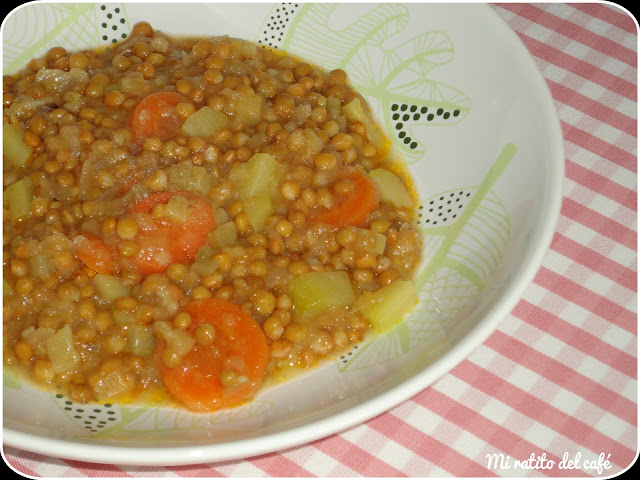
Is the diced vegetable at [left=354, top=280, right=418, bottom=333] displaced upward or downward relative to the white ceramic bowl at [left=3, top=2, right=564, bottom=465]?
downward

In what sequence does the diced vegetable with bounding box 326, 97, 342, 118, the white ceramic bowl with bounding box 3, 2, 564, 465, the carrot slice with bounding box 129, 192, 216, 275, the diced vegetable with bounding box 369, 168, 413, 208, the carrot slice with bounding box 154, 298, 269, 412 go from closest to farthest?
the white ceramic bowl with bounding box 3, 2, 564, 465
the carrot slice with bounding box 154, 298, 269, 412
the carrot slice with bounding box 129, 192, 216, 275
the diced vegetable with bounding box 369, 168, 413, 208
the diced vegetable with bounding box 326, 97, 342, 118

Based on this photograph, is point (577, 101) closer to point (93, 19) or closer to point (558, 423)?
point (558, 423)

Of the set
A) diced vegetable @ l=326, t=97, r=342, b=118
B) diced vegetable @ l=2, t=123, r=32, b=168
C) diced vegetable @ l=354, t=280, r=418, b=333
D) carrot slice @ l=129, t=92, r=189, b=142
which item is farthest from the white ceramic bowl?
carrot slice @ l=129, t=92, r=189, b=142

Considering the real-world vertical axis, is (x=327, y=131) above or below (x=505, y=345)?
above

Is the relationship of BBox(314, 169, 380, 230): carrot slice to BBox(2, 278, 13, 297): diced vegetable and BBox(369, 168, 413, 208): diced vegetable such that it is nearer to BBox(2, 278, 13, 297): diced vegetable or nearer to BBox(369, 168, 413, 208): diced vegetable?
BBox(369, 168, 413, 208): diced vegetable

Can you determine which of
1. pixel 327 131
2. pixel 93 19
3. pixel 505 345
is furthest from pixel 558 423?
pixel 93 19

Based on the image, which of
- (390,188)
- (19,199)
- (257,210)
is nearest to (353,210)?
(390,188)

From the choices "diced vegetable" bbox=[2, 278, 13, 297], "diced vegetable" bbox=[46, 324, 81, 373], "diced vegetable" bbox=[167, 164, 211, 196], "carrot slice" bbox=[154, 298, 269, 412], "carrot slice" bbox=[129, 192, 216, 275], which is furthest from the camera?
"diced vegetable" bbox=[167, 164, 211, 196]

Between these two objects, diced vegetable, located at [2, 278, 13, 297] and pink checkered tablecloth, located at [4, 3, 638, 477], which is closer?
pink checkered tablecloth, located at [4, 3, 638, 477]
